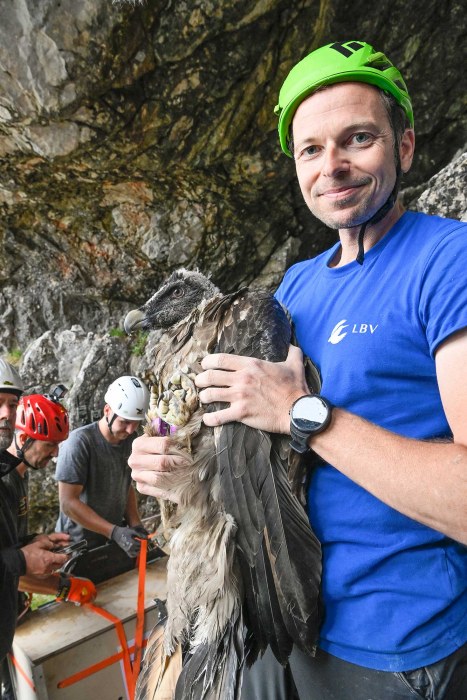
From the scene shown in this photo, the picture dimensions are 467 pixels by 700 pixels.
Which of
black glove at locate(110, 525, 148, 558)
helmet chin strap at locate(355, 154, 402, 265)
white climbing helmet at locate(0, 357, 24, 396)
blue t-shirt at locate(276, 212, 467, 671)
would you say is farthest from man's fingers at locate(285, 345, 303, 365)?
black glove at locate(110, 525, 148, 558)

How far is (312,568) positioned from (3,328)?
568 inches

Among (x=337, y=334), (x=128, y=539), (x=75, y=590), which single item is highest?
(x=337, y=334)

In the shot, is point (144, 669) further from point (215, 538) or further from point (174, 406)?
point (174, 406)

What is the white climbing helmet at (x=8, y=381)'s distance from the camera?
425cm

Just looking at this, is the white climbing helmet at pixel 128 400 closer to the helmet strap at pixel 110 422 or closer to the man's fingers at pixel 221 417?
the helmet strap at pixel 110 422

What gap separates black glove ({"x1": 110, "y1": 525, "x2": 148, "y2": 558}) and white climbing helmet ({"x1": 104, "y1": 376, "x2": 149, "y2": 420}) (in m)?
1.23

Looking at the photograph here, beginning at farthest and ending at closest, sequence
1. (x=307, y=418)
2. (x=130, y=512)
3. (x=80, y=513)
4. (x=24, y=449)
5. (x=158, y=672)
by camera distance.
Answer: (x=130, y=512)
(x=80, y=513)
(x=24, y=449)
(x=158, y=672)
(x=307, y=418)

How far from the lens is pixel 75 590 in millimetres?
3879

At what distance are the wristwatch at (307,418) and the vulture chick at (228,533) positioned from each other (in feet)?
0.68

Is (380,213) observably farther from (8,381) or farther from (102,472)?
(102,472)

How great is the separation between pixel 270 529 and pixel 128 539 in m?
3.56

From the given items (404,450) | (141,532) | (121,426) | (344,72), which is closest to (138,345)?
(121,426)

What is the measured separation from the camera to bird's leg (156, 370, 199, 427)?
185 cm

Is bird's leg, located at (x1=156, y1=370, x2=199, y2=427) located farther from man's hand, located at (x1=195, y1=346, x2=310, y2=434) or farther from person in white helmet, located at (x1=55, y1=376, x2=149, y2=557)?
person in white helmet, located at (x1=55, y1=376, x2=149, y2=557)
